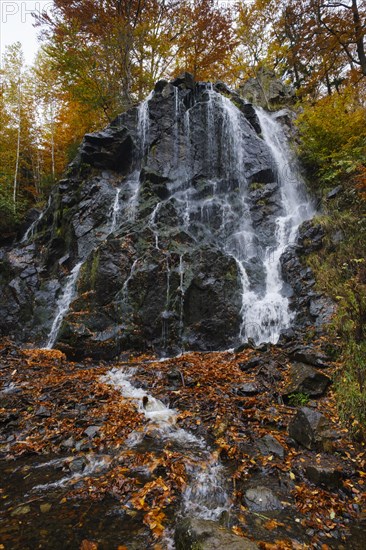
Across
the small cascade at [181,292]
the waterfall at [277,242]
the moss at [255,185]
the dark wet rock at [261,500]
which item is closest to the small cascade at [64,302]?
the small cascade at [181,292]

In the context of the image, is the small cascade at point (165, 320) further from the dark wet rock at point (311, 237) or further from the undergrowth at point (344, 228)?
the dark wet rock at point (311, 237)

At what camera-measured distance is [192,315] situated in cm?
954

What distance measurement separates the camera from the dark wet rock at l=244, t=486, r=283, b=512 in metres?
3.28

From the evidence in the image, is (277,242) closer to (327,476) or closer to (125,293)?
(125,293)

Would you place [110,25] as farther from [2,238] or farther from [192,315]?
[192,315]

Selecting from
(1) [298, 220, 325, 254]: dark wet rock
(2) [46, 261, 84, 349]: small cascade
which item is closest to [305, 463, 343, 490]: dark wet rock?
(1) [298, 220, 325, 254]: dark wet rock

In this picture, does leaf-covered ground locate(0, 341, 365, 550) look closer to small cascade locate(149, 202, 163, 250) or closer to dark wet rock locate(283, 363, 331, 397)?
dark wet rock locate(283, 363, 331, 397)

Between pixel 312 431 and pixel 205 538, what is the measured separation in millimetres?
2341

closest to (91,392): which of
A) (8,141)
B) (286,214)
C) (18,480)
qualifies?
(18,480)

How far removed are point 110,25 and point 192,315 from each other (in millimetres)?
15769

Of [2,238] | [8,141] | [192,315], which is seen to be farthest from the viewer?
[8,141]

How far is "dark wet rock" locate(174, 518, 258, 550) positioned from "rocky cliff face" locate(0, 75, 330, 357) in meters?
6.39

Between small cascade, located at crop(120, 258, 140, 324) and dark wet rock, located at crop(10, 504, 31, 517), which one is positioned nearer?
dark wet rock, located at crop(10, 504, 31, 517)

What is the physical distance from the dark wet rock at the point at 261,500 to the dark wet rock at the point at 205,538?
0.82 meters
